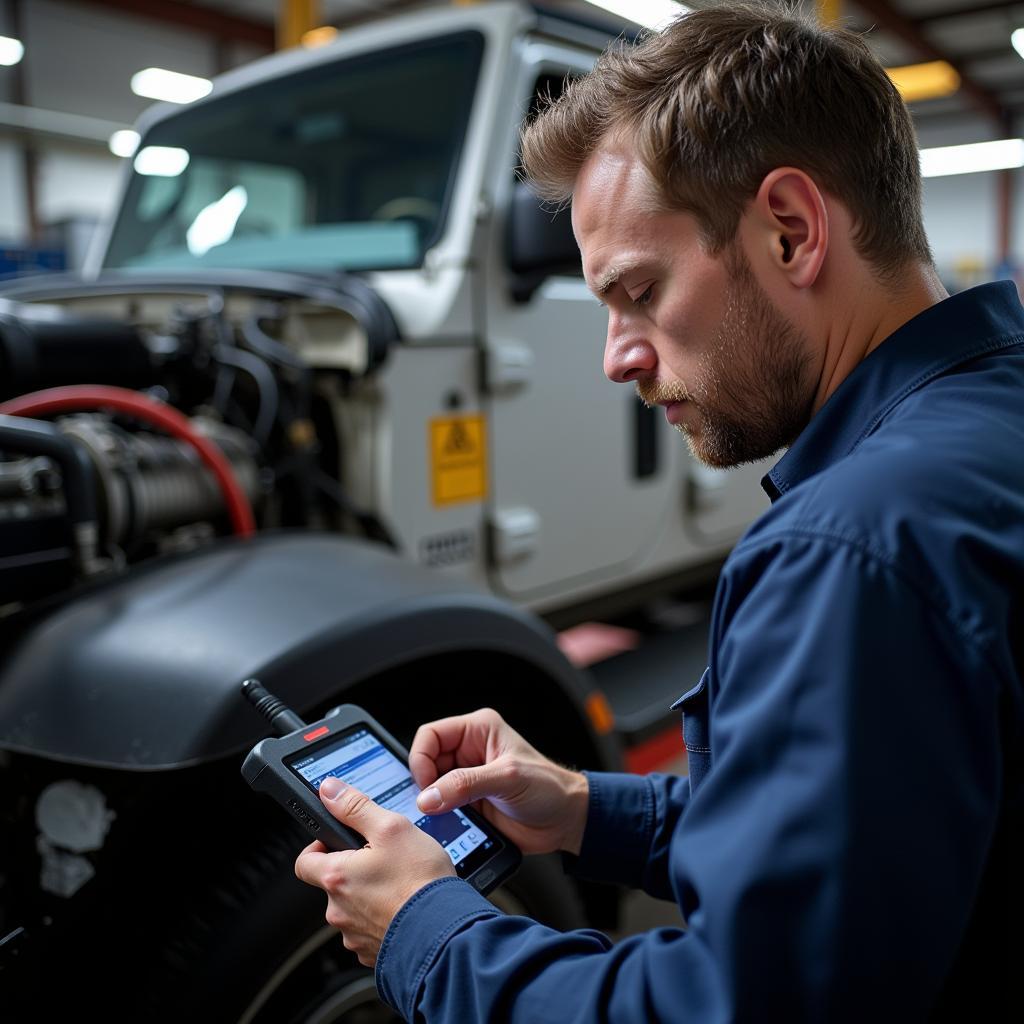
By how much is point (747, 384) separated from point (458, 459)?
1221 mm

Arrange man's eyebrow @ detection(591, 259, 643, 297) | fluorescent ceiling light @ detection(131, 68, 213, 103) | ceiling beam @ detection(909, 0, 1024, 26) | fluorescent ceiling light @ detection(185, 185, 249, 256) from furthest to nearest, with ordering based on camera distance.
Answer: fluorescent ceiling light @ detection(131, 68, 213, 103) < ceiling beam @ detection(909, 0, 1024, 26) < fluorescent ceiling light @ detection(185, 185, 249, 256) < man's eyebrow @ detection(591, 259, 643, 297)

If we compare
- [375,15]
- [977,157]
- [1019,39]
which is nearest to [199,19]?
[375,15]

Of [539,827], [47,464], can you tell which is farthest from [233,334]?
[539,827]

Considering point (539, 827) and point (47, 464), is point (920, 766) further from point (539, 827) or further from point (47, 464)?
point (47, 464)

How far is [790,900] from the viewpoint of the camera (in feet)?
1.96

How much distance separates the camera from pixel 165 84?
11633 millimetres

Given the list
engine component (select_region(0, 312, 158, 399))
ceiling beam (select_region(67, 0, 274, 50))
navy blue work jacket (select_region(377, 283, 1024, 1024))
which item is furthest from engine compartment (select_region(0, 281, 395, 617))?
ceiling beam (select_region(67, 0, 274, 50))

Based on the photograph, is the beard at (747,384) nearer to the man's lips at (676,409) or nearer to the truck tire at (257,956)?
the man's lips at (676,409)

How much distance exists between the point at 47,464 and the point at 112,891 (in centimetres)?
60

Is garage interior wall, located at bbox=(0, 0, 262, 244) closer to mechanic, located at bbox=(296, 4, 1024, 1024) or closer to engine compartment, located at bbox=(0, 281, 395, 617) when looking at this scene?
engine compartment, located at bbox=(0, 281, 395, 617)

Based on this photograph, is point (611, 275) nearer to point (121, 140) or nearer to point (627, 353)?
point (627, 353)

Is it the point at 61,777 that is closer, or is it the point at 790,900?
the point at 790,900

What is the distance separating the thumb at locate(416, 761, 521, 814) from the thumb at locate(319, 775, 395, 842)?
87 millimetres

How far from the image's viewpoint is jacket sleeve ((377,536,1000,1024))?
59cm
